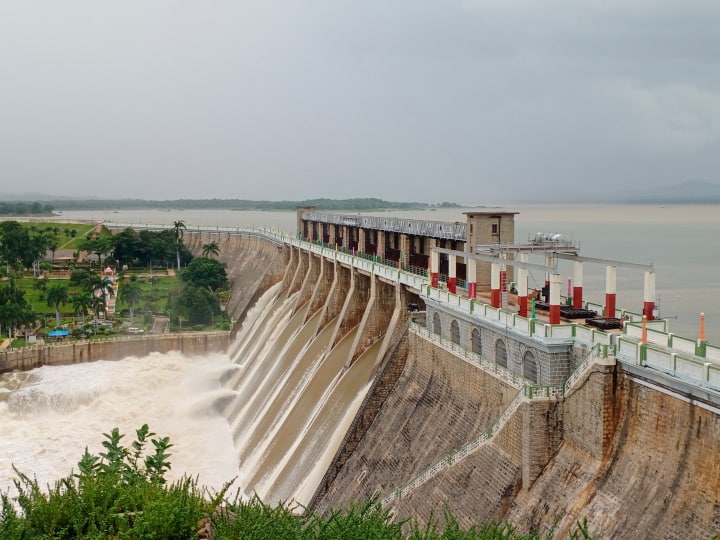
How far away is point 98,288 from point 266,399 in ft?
126

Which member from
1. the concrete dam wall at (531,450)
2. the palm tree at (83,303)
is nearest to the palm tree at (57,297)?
the palm tree at (83,303)

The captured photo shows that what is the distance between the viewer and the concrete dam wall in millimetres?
16594

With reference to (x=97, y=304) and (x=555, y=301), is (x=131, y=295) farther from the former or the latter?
(x=555, y=301)

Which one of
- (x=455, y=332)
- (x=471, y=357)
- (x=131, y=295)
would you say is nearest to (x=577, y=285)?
(x=471, y=357)

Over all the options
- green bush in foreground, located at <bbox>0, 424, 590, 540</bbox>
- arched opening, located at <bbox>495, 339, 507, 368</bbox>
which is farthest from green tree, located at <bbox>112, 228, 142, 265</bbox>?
green bush in foreground, located at <bbox>0, 424, 590, 540</bbox>

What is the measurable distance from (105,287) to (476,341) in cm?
5420

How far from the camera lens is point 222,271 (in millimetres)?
81000

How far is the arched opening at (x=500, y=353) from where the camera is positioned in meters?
24.5

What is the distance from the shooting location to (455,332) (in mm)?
28719

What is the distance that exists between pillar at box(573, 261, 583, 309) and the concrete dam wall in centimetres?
422

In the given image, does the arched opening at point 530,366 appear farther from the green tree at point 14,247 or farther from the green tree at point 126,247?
the green tree at point 126,247

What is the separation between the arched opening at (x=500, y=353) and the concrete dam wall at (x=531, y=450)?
54cm

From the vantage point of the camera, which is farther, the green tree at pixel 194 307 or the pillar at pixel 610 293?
the green tree at pixel 194 307

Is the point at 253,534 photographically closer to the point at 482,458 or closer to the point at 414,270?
the point at 482,458
